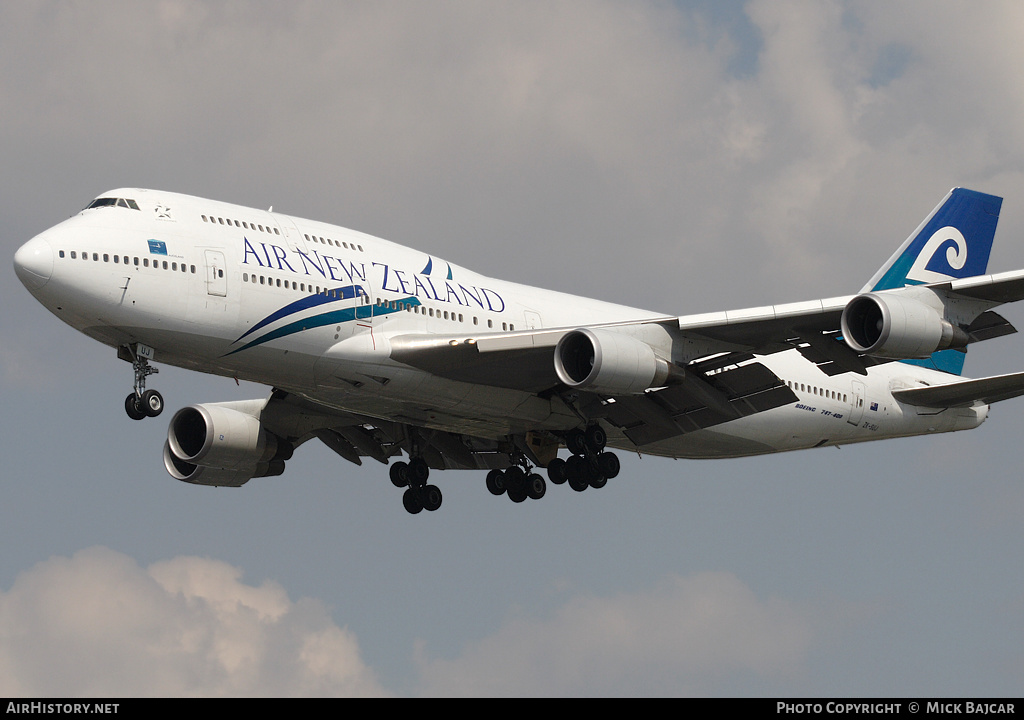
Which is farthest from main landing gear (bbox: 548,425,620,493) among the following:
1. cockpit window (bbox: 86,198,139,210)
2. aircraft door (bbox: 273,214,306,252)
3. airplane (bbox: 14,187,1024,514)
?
cockpit window (bbox: 86,198,139,210)

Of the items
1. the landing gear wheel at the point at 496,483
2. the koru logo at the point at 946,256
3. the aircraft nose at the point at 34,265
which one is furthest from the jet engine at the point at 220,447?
the koru logo at the point at 946,256

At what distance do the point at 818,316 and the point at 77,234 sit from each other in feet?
54.7

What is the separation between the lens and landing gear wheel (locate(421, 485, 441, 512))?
131 feet

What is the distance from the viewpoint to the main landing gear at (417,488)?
40.0 meters

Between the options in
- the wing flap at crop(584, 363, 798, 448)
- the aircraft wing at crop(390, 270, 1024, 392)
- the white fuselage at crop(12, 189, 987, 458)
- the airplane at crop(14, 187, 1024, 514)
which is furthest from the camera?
the wing flap at crop(584, 363, 798, 448)

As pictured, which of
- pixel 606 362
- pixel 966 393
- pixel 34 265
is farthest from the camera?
pixel 966 393

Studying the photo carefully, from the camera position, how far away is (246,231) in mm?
31500

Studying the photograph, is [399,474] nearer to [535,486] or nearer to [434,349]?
[535,486]

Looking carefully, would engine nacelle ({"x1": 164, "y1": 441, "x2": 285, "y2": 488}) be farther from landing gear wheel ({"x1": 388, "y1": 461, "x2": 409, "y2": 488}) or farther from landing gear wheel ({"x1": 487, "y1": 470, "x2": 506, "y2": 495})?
landing gear wheel ({"x1": 487, "y1": 470, "x2": 506, "y2": 495})

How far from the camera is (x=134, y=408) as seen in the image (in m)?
30.2

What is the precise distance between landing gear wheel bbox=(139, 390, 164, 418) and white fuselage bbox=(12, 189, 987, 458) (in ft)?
3.57

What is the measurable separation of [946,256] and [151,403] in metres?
26.3

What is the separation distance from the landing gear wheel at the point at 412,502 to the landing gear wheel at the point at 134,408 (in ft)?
37.4

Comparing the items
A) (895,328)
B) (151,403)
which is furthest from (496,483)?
(895,328)
